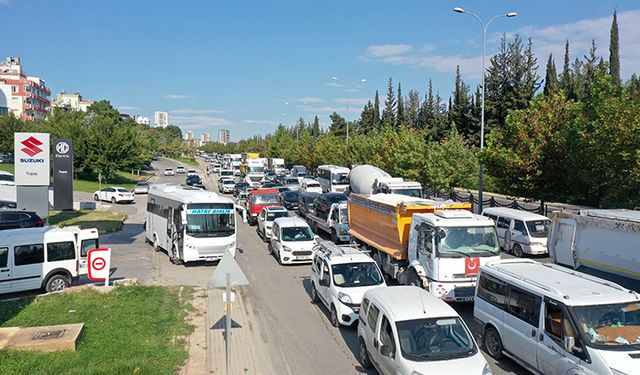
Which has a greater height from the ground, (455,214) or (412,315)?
(455,214)

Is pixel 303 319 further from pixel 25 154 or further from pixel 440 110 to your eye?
pixel 440 110

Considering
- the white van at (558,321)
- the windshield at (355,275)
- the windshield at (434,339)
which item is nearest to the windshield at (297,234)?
the windshield at (355,275)

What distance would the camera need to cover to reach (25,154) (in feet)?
74.0

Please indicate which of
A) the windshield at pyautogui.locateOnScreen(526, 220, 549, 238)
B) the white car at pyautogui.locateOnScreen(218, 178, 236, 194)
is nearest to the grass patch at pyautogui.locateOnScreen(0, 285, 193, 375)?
the windshield at pyautogui.locateOnScreen(526, 220, 549, 238)

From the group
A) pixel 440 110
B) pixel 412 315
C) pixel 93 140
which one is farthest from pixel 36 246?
pixel 440 110

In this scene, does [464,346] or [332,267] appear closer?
[464,346]

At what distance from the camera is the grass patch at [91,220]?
30711 millimetres

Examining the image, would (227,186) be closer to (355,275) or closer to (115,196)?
(115,196)

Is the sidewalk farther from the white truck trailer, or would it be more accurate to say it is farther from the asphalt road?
the white truck trailer

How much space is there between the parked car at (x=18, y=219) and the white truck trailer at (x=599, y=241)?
2515 centimetres

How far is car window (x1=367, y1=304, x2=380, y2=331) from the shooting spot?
32.7ft

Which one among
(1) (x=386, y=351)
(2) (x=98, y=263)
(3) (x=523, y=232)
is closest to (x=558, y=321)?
(1) (x=386, y=351)

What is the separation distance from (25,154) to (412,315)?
20140mm

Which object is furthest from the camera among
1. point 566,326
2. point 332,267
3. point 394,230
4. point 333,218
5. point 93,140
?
point 93,140
